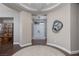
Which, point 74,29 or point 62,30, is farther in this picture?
point 62,30

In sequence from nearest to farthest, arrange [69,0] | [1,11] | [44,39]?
[69,0] < [1,11] < [44,39]

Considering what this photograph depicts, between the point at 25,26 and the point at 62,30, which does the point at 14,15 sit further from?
the point at 62,30

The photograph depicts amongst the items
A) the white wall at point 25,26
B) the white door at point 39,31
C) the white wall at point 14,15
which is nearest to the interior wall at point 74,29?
the white door at point 39,31

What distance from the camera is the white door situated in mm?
1589

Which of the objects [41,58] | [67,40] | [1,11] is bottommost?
[41,58]

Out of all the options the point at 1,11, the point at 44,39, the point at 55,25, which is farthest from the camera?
the point at 55,25

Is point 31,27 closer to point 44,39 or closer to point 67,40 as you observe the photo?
point 44,39

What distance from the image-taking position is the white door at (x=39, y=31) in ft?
5.21

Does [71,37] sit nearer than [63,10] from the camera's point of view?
No

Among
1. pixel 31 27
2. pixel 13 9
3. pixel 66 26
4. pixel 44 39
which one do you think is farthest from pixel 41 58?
pixel 13 9

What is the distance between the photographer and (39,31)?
1617 millimetres

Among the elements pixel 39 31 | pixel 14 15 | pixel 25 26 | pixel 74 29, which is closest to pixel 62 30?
pixel 74 29

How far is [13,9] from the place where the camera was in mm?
1593

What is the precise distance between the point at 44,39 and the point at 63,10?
670mm
